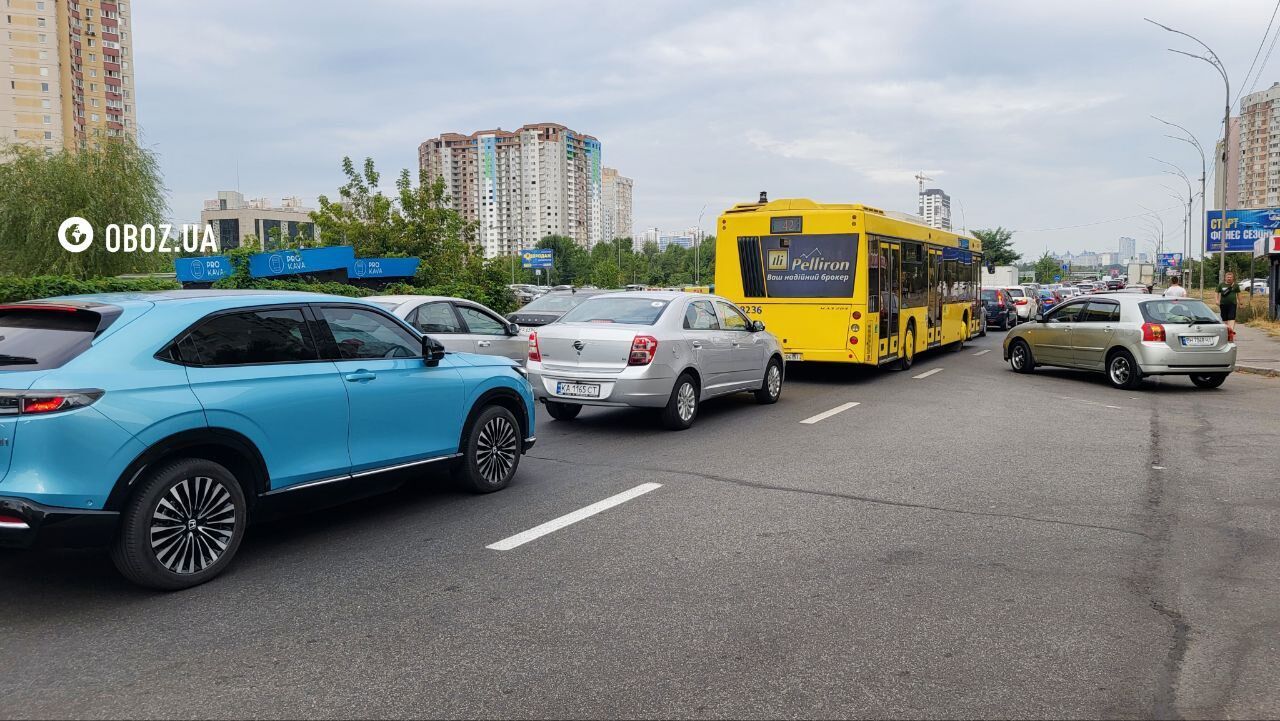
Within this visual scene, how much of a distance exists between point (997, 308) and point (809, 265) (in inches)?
843

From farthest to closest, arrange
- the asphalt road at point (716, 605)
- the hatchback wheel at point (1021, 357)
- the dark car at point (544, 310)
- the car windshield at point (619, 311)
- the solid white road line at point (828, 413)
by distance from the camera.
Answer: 1. the hatchback wheel at point (1021, 357)
2. the dark car at point (544, 310)
3. the solid white road line at point (828, 413)
4. the car windshield at point (619, 311)
5. the asphalt road at point (716, 605)

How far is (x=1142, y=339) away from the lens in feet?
49.7

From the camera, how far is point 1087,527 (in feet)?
21.1

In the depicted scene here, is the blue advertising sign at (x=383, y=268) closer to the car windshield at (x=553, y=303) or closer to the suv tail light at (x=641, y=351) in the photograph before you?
the car windshield at (x=553, y=303)

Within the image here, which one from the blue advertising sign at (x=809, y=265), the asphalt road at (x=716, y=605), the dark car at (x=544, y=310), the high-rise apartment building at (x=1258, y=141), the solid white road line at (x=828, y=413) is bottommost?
the asphalt road at (x=716, y=605)

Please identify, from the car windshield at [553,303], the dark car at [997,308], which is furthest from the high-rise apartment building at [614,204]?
the car windshield at [553,303]

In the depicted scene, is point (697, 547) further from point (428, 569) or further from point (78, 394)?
point (78, 394)

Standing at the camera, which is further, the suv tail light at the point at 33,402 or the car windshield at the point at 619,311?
the car windshield at the point at 619,311

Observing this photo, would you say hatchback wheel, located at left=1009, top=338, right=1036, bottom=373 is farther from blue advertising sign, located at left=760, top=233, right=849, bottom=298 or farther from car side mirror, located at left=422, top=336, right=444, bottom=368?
car side mirror, located at left=422, top=336, right=444, bottom=368

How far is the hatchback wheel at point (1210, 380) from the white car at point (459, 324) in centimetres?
1135

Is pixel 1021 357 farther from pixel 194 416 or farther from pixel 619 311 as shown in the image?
pixel 194 416

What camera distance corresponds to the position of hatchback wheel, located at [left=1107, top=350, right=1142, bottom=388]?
1531cm

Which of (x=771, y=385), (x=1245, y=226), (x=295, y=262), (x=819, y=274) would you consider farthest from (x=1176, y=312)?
(x=1245, y=226)

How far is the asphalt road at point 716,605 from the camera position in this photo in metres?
3.71
